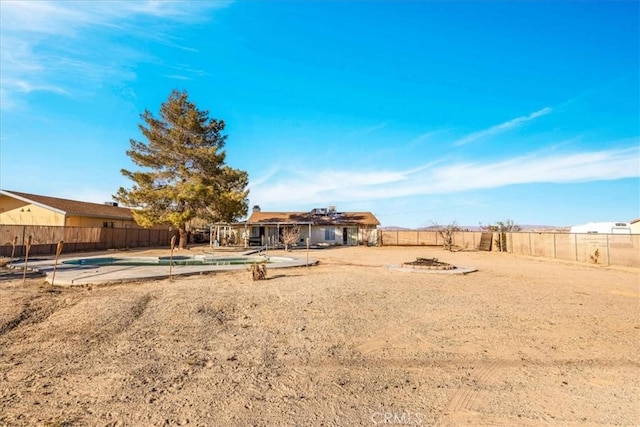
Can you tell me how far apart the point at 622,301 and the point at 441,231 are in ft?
85.2

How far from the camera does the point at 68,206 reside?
25.6m

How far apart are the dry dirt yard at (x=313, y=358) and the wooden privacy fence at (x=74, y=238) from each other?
42.7 feet

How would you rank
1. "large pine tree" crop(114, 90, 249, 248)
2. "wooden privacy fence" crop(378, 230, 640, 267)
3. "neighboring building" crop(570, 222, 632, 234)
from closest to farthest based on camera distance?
"wooden privacy fence" crop(378, 230, 640, 267) → "large pine tree" crop(114, 90, 249, 248) → "neighboring building" crop(570, 222, 632, 234)

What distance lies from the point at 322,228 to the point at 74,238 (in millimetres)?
21528

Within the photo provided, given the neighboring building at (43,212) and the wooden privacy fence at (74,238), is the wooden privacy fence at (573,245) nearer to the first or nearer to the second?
the wooden privacy fence at (74,238)

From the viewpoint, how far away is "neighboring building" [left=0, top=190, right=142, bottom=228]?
24000 mm

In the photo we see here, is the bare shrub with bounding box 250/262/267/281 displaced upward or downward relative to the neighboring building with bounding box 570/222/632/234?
downward

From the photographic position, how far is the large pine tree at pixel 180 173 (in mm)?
23766

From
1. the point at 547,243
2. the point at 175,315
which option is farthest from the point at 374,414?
the point at 547,243

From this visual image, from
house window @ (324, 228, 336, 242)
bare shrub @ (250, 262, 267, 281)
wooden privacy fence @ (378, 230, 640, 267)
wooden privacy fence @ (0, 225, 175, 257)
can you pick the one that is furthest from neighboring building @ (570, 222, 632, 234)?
wooden privacy fence @ (0, 225, 175, 257)

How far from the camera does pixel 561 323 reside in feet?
21.4

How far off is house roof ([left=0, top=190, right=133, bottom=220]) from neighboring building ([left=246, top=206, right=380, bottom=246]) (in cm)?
1218

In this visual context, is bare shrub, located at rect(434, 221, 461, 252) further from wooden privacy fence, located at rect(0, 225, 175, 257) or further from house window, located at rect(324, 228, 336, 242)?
wooden privacy fence, located at rect(0, 225, 175, 257)

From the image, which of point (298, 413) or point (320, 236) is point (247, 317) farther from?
point (320, 236)
